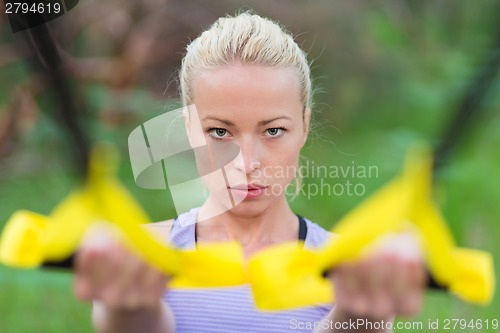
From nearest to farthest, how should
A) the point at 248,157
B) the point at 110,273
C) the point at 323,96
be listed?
1. the point at 110,273
2. the point at 248,157
3. the point at 323,96

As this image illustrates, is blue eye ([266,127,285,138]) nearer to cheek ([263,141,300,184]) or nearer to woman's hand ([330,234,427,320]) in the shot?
cheek ([263,141,300,184])

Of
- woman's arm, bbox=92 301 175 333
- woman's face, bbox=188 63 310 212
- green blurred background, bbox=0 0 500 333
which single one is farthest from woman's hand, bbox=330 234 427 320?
green blurred background, bbox=0 0 500 333

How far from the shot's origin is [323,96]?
3.61ft

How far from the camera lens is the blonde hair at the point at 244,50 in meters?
0.59

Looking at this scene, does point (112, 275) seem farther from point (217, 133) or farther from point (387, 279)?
point (217, 133)

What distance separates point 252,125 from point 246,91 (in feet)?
0.08

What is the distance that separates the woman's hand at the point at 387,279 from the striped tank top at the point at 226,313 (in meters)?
0.25

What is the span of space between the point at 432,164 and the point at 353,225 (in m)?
0.04

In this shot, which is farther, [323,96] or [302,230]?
[323,96]

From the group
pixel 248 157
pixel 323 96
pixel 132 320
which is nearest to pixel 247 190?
pixel 248 157

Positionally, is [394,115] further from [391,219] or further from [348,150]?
[391,219]

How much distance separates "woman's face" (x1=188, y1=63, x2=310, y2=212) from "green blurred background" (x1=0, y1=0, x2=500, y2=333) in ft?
1.56

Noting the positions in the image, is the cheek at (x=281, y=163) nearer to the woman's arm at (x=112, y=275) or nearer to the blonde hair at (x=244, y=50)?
the blonde hair at (x=244, y=50)

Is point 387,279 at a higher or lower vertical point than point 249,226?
higher
